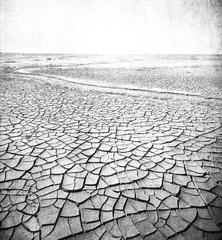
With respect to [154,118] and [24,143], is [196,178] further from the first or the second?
[24,143]

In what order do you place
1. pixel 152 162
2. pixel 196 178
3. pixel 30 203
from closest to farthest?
1. pixel 30 203
2. pixel 196 178
3. pixel 152 162

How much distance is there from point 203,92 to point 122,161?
629cm

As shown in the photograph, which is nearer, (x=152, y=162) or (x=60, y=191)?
(x=60, y=191)

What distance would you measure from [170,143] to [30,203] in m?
2.52

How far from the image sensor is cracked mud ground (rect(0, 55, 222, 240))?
1.71 m

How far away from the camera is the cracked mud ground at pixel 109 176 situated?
171 cm

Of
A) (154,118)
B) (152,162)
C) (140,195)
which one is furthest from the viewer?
(154,118)

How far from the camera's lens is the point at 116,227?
1.70 m

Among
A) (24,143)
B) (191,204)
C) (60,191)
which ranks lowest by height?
(191,204)

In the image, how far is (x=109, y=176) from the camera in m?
2.37

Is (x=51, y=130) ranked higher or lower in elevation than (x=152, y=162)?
higher

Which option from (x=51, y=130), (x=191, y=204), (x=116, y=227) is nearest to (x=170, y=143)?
(x=191, y=204)

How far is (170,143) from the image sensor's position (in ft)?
10.6

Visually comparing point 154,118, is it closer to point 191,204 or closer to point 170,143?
point 170,143
